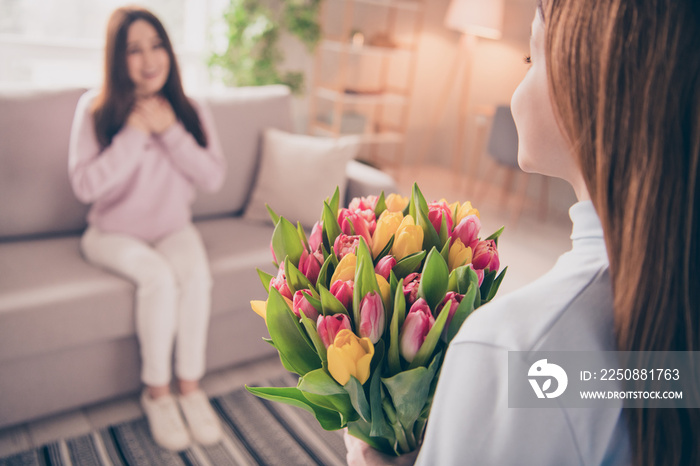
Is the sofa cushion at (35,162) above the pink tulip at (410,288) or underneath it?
underneath

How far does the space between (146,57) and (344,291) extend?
1.52 meters

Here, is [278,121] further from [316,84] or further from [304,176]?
[316,84]

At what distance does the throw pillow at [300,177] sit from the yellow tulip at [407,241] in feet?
5.03

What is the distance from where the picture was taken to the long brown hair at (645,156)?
1.26 feet

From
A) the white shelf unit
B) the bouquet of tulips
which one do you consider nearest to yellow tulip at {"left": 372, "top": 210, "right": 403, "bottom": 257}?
the bouquet of tulips

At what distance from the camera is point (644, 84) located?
39cm

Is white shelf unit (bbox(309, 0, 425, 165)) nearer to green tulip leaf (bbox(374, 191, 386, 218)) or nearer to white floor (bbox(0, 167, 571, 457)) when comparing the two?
white floor (bbox(0, 167, 571, 457))

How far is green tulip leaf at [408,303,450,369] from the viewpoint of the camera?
1.66 feet

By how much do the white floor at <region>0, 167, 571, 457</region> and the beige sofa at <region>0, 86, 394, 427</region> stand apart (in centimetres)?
5

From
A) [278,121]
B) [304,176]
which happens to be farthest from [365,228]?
[278,121]

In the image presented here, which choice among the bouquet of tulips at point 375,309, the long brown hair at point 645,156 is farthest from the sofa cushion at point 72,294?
the long brown hair at point 645,156

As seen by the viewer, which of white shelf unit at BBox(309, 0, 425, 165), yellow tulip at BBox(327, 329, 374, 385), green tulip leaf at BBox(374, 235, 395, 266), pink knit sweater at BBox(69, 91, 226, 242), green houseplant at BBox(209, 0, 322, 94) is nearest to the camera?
yellow tulip at BBox(327, 329, 374, 385)

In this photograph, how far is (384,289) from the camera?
0.54 meters

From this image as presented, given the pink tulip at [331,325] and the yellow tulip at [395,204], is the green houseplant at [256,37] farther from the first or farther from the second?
the pink tulip at [331,325]
